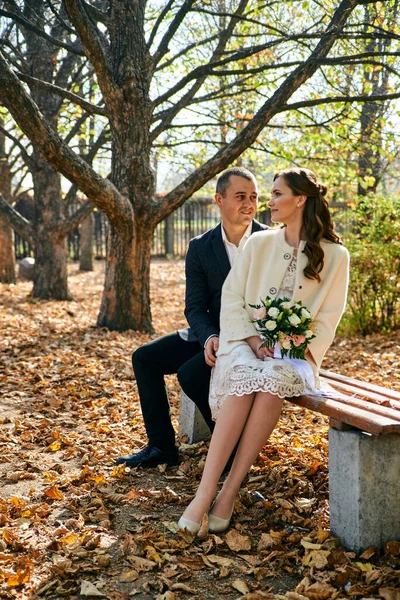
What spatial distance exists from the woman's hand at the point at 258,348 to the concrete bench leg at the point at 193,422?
3.28 feet

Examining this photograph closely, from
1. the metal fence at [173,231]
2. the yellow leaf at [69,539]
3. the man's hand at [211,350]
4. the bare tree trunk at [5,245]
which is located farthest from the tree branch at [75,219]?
the metal fence at [173,231]

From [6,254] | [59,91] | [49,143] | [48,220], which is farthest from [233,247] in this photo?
[6,254]

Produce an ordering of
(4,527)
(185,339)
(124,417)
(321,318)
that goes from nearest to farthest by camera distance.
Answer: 1. (4,527)
2. (321,318)
3. (185,339)
4. (124,417)

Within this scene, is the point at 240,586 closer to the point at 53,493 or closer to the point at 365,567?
the point at 365,567

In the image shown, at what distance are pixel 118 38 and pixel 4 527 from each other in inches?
229

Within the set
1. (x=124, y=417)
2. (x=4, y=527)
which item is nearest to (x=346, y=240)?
(x=124, y=417)

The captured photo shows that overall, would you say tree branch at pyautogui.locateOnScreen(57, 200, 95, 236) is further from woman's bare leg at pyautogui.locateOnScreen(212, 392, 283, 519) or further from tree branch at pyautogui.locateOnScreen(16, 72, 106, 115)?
woman's bare leg at pyautogui.locateOnScreen(212, 392, 283, 519)

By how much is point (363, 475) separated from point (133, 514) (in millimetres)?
1271

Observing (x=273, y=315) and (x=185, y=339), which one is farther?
(x=185, y=339)

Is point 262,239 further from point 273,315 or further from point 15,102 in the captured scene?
point 15,102

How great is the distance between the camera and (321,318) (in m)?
3.32

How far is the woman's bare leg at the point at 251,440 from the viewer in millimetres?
3061

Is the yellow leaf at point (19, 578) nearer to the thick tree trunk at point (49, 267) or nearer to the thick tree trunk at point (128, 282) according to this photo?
the thick tree trunk at point (128, 282)

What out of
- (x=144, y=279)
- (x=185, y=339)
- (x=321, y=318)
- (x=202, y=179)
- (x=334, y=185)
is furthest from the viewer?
(x=334, y=185)
